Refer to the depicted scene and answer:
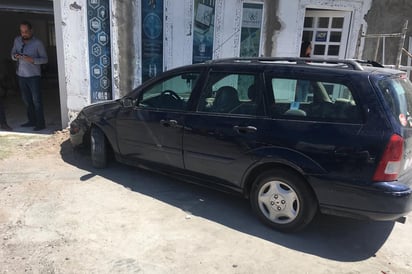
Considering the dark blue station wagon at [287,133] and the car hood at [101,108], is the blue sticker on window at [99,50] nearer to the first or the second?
the car hood at [101,108]

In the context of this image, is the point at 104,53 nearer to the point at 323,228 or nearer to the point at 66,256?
the point at 66,256

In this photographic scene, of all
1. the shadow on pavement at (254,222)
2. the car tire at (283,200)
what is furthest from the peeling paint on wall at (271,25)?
the car tire at (283,200)

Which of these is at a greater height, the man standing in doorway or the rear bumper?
the man standing in doorway

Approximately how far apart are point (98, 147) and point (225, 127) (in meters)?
2.18

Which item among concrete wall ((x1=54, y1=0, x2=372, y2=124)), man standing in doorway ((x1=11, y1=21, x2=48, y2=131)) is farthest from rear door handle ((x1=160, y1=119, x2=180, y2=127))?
man standing in doorway ((x1=11, y1=21, x2=48, y2=131))

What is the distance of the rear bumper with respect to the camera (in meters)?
2.95

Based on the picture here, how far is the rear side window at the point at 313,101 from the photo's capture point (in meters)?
3.13

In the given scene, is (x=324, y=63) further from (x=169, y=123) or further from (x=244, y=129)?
(x=169, y=123)

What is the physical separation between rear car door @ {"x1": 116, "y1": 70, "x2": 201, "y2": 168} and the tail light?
2106 millimetres

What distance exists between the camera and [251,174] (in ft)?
12.0

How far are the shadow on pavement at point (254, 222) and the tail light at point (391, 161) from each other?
2.66 feet

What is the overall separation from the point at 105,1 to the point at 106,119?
9.43 feet

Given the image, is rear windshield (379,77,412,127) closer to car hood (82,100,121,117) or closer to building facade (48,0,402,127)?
car hood (82,100,121,117)

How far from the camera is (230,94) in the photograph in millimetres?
3893
